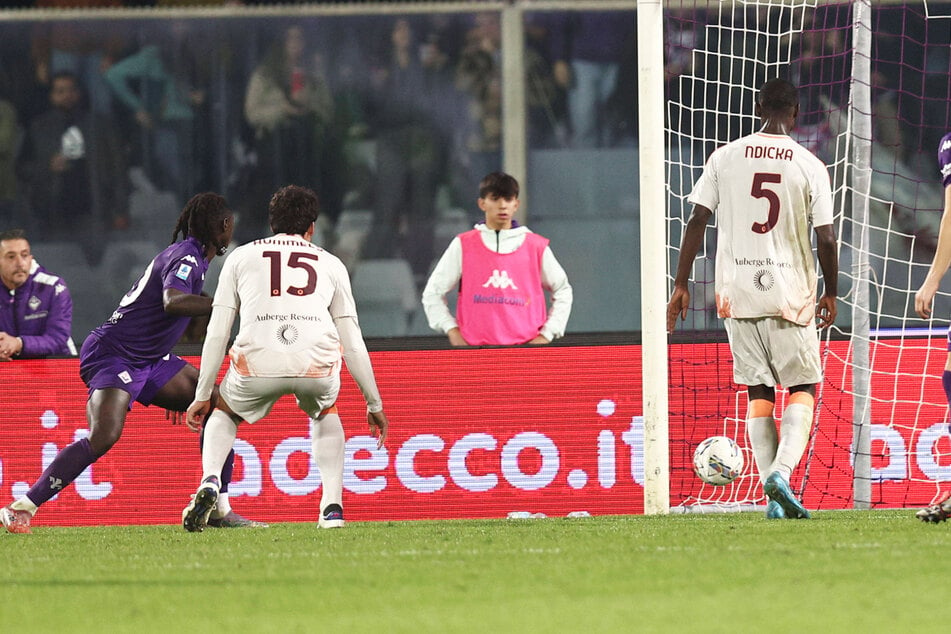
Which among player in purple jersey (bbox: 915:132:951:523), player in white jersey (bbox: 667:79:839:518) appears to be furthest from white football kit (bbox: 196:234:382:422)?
player in purple jersey (bbox: 915:132:951:523)

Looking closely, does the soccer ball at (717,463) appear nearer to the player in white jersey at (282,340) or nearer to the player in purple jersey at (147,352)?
the player in white jersey at (282,340)

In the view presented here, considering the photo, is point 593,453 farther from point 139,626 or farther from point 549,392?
point 139,626

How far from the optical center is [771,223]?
7742 millimetres

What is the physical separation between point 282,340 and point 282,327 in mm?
61

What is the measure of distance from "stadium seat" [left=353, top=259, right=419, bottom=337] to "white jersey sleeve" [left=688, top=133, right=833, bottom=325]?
7.36 m

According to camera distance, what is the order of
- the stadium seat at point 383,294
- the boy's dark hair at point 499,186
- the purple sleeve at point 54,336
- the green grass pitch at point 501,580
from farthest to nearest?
the stadium seat at point 383,294, the purple sleeve at point 54,336, the boy's dark hair at point 499,186, the green grass pitch at point 501,580

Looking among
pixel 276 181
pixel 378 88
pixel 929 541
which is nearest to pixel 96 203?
pixel 276 181

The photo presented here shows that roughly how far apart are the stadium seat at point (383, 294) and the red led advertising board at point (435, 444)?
493cm

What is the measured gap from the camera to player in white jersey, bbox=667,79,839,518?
7727mm

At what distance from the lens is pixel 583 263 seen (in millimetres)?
15188

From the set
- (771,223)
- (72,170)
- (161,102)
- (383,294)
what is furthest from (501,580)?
(72,170)

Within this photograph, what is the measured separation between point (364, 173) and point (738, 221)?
8082mm

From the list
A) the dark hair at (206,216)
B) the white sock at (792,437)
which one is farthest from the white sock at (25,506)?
the white sock at (792,437)

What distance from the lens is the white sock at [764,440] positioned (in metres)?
7.85
